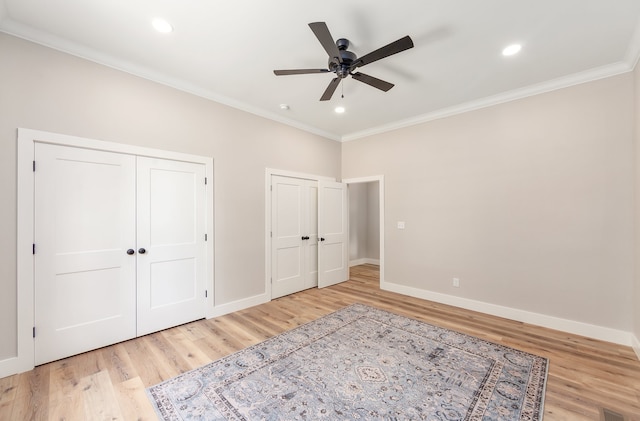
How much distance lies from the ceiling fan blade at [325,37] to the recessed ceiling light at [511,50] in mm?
1698

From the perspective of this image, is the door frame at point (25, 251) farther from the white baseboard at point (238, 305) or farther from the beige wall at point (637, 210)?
the beige wall at point (637, 210)

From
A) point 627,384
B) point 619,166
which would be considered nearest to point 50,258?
point 627,384

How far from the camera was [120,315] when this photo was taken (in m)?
2.77

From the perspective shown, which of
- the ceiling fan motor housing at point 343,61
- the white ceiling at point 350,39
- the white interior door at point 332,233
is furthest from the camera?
the white interior door at point 332,233

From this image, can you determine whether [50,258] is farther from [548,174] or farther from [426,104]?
[548,174]

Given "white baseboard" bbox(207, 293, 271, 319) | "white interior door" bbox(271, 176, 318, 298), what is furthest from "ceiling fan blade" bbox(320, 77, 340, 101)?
"white baseboard" bbox(207, 293, 271, 319)

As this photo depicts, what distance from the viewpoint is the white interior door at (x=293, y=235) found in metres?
4.26

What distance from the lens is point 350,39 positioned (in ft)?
7.86

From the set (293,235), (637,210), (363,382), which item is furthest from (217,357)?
(637,210)

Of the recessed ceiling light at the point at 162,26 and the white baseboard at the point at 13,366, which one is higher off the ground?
the recessed ceiling light at the point at 162,26

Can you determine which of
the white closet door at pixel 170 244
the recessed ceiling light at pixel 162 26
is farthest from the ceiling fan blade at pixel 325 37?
the white closet door at pixel 170 244

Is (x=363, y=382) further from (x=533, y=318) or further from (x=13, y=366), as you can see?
(x=13, y=366)

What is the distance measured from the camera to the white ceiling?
2039 mm

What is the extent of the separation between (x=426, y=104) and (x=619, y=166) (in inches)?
89.1
